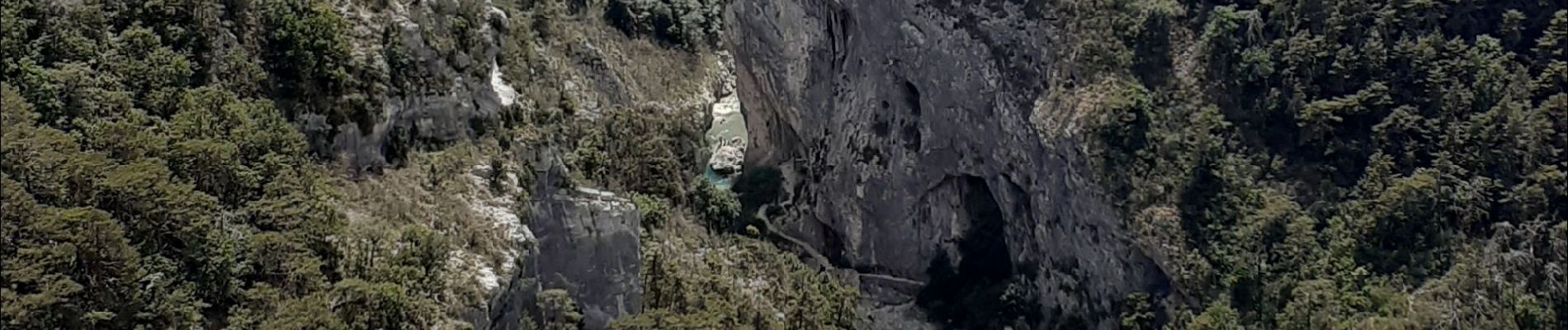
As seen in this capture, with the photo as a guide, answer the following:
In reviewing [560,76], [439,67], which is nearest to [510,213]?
[439,67]

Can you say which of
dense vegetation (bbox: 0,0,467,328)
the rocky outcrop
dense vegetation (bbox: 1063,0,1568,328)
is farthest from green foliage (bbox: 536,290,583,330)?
the rocky outcrop

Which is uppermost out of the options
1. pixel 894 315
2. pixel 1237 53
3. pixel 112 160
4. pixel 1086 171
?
pixel 1237 53

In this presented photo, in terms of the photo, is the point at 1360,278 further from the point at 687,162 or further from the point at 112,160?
the point at 112,160

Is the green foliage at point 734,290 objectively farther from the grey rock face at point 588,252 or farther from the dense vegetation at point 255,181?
the grey rock face at point 588,252

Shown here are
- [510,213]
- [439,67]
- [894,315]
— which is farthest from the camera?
[894,315]

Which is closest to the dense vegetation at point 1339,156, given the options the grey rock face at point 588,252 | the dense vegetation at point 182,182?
the grey rock face at point 588,252

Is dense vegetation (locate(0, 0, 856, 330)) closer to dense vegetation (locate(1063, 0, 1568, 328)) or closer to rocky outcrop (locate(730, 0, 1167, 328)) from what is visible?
rocky outcrop (locate(730, 0, 1167, 328))

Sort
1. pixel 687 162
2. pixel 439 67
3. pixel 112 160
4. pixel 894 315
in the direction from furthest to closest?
pixel 687 162 → pixel 894 315 → pixel 439 67 → pixel 112 160
